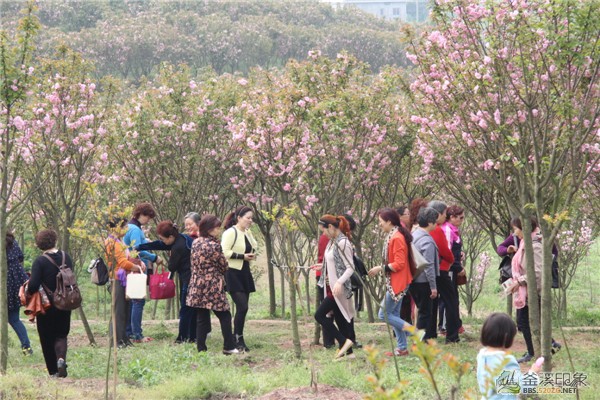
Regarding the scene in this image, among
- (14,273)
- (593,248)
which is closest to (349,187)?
(14,273)

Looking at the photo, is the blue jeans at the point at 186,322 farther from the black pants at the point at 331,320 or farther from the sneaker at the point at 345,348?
the sneaker at the point at 345,348

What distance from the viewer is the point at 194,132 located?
16.0 meters

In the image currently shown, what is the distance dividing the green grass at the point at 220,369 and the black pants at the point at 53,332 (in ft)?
0.81

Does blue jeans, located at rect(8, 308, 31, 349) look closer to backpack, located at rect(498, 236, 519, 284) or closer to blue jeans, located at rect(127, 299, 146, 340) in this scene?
blue jeans, located at rect(127, 299, 146, 340)

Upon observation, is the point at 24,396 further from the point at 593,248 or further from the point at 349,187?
the point at 593,248

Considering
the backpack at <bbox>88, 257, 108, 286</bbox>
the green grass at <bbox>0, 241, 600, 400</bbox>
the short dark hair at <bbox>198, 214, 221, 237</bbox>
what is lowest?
the green grass at <bbox>0, 241, 600, 400</bbox>

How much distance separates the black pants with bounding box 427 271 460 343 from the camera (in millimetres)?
10602

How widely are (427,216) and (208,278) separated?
2.60 metres

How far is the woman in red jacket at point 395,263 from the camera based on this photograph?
9266mm

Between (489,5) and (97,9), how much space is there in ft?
236

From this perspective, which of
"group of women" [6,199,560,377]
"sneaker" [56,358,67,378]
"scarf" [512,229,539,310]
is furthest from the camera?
"scarf" [512,229,539,310]

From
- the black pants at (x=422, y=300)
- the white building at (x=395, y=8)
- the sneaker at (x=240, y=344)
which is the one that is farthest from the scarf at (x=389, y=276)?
the white building at (x=395, y=8)

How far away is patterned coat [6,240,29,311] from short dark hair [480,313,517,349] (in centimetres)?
679

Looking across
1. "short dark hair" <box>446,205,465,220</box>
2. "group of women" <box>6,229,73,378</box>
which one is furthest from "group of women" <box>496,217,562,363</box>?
"group of women" <box>6,229,73,378</box>
